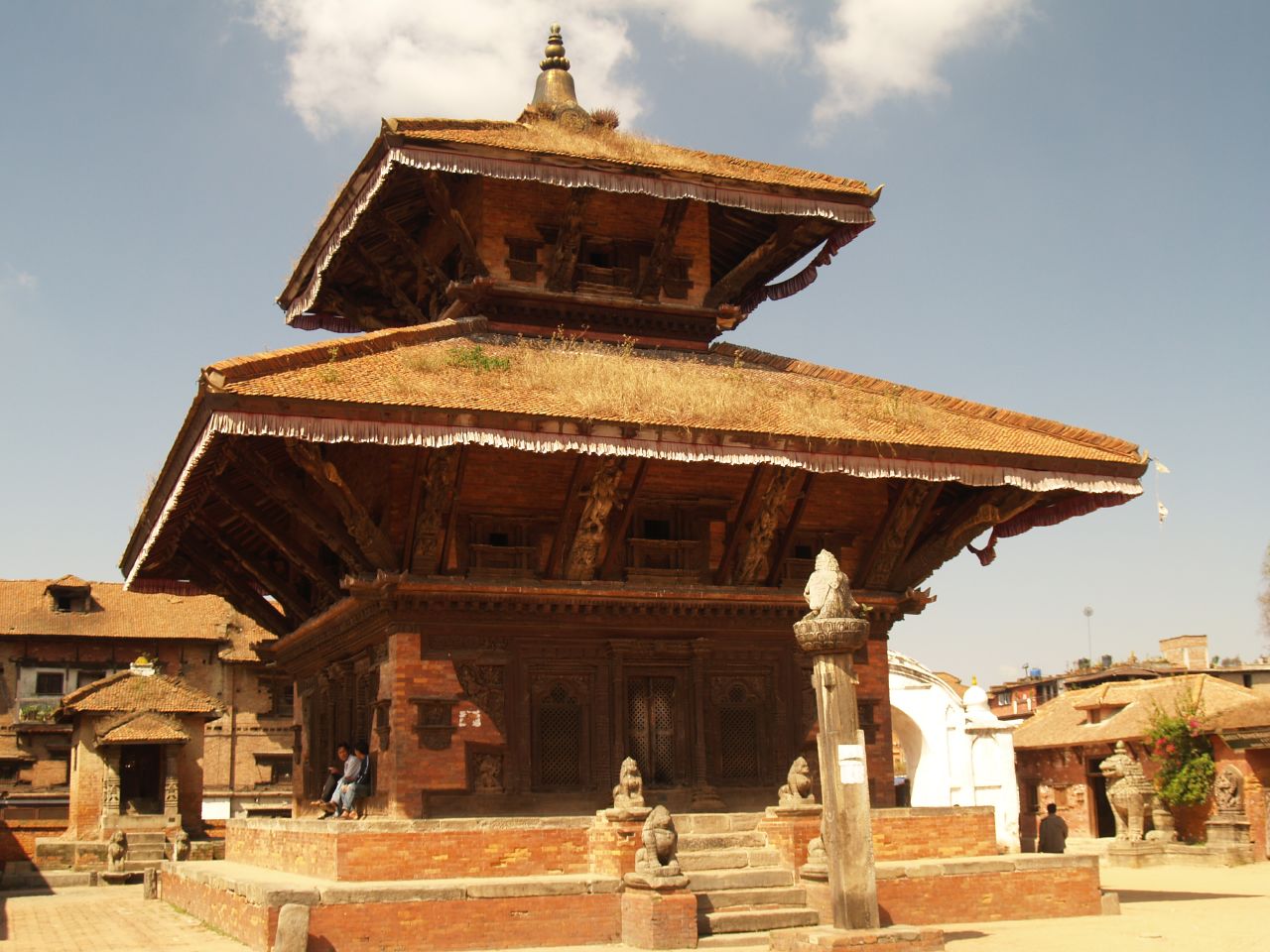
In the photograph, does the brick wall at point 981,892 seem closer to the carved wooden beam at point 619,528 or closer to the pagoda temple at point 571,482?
the pagoda temple at point 571,482

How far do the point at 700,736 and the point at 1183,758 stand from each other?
66.5ft

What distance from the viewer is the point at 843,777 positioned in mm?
13289

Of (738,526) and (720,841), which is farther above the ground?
(738,526)

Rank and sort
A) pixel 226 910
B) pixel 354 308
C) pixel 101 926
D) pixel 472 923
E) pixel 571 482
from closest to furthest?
pixel 472 923
pixel 226 910
pixel 571 482
pixel 101 926
pixel 354 308

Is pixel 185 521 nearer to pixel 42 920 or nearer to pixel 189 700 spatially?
pixel 42 920

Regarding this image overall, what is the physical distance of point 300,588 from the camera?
21469mm

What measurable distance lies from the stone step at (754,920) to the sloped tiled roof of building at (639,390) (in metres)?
5.42

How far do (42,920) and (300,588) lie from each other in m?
7.03

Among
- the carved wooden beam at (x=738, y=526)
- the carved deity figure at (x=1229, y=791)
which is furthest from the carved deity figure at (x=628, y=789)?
the carved deity figure at (x=1229, y=791)

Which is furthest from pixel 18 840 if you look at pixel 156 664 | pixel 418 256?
pixel 418 256

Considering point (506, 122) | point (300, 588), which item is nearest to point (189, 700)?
point (300, 588)

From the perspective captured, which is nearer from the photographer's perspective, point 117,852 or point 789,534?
point 789,534

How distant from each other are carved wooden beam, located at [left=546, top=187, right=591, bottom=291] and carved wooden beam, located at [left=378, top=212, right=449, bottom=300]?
5.31 ft

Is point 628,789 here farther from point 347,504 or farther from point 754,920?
point 347,504
